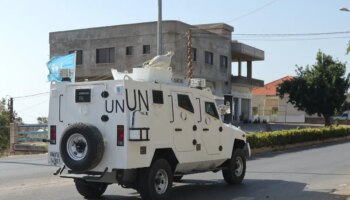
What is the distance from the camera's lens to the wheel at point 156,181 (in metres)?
9.97

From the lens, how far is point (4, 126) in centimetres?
4062

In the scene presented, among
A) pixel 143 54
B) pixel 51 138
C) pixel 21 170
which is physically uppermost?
pixel 143 54

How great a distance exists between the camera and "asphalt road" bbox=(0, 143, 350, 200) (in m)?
11.4

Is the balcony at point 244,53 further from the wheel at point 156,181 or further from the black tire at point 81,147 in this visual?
the black tire at point 81,147

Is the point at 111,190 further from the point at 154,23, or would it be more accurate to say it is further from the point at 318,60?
→ the point at 318,60

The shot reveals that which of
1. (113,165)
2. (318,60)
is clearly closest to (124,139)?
(113,165)

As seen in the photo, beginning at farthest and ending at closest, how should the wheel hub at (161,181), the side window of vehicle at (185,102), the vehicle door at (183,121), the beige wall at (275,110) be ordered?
the beige wall at (275,110) → the side window of vehicle at (185,102) → the vehicle door at (183,121) → the wheel hub at (161,181)

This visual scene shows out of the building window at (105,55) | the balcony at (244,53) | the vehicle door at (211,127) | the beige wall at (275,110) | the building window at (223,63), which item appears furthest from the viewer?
the beige wall at (275,110)

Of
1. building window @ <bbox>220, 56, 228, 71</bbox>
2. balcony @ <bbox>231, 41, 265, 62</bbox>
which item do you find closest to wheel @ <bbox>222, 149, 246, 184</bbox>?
building window @ <bbox>220, 56, 228, 71</bbox>

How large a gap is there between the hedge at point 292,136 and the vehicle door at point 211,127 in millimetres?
12286

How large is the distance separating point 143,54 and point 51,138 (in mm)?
35804

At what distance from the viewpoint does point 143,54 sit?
46188 mm

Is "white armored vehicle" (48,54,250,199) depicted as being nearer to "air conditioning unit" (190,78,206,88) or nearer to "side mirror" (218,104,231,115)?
"air conditioning unit" (190,78,206,88)

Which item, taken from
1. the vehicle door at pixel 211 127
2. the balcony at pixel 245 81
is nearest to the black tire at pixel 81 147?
the vehicle door at pixel 211 127
